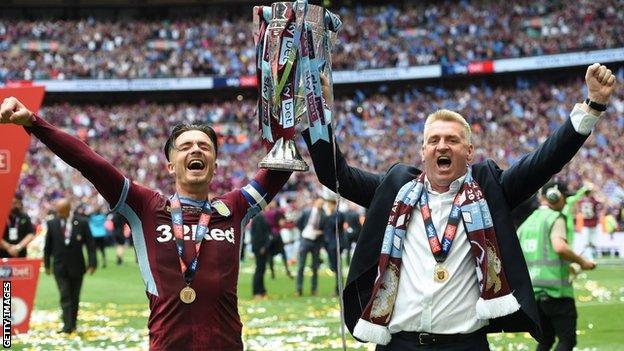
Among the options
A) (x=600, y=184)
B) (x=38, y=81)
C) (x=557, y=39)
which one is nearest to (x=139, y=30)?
(x=38, y=81)

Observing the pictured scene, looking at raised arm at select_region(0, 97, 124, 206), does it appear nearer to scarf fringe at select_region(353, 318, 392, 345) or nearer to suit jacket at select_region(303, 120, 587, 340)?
suit jacket at select_region(303, 120, 587, 340)

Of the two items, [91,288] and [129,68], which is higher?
[129,68]

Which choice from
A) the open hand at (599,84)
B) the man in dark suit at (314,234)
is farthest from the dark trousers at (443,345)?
the man in dark suit at (314,234)

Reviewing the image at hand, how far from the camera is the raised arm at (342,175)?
506cm

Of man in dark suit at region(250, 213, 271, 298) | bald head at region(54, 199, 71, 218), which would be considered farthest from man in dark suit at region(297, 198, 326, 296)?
bald head at region(54, 199, 71, 218)

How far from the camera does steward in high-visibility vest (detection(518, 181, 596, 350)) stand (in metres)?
8.81

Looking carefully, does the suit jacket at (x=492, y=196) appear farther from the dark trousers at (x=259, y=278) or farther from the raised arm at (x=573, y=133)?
the dark trousers at (x=259, y=278)

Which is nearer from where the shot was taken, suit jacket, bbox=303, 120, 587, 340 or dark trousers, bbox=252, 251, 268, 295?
suit jacket, bbox=303, 120, 587, 340

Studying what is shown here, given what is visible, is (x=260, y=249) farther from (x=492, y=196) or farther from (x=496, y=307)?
(x=496, y=307)

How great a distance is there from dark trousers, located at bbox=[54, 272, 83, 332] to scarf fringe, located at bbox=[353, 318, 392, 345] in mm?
9759

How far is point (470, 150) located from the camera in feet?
16.1

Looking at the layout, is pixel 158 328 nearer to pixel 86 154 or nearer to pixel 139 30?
pixel 86 154

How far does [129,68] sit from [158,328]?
51874mm

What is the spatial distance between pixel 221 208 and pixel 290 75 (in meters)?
0.79
